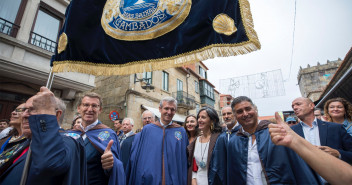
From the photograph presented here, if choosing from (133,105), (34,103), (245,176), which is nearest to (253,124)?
(245,176)

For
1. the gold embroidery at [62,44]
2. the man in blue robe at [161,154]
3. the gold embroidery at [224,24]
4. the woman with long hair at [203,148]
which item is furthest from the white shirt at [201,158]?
the gold embroidery at [62,44]

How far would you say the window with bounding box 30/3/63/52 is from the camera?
23.1 feet

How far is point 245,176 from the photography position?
191cm

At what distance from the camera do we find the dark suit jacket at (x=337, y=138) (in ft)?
7.18

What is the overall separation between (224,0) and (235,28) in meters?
0.43

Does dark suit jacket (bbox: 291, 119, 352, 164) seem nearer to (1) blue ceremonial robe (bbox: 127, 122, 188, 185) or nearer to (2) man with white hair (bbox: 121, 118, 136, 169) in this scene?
(1) blue ceremonial robe (bbox: 127, 122, 188, 185)

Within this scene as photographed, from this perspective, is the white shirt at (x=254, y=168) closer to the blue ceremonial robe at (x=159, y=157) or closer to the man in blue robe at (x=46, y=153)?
the blue ceremonial robe at (x=159, y=157)

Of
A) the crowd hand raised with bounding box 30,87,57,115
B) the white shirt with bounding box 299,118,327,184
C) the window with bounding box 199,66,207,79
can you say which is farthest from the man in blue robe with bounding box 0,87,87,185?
the window with bounding box 199,66,207,79

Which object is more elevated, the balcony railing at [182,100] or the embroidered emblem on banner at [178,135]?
the balcony railing at [182,100]

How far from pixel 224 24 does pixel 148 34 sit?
108 centimetres

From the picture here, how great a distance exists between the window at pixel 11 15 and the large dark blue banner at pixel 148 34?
6.02m

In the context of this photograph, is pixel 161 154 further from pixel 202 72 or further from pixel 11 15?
pixel 202 72

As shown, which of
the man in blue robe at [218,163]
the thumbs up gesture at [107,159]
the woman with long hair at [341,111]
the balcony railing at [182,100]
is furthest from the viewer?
the balcony railing at [182,100]

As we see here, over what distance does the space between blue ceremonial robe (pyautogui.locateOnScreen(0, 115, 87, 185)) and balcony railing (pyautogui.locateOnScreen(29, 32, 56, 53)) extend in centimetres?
790
